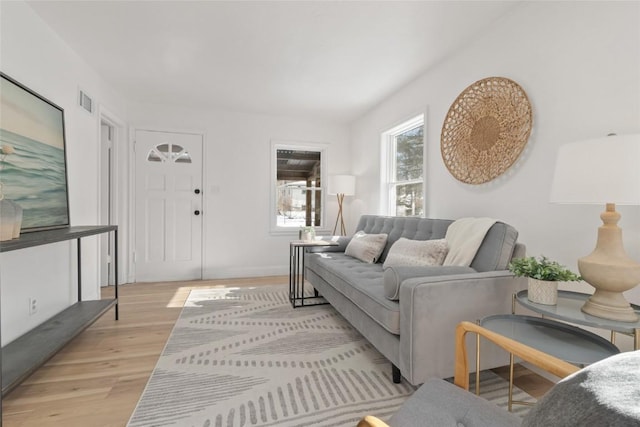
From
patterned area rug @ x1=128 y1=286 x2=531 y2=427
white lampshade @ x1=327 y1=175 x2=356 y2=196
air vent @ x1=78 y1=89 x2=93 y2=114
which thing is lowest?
patterned area rug @ x1=128 y1=286 x2=531 y2=427

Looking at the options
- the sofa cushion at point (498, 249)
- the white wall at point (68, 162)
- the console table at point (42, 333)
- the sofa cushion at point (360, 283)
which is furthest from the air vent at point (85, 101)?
the sofa cushion at point (498, 249)

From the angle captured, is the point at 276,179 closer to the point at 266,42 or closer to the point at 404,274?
the point at 266,42

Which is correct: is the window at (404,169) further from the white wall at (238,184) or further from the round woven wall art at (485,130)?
the white wall at (238,184)

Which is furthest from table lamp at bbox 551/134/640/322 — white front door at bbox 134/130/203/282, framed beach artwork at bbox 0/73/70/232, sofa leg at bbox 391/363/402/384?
white front door at bbox 134/130/203/282

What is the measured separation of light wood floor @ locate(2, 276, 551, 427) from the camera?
1.44 metres

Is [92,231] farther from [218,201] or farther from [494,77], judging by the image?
[494,77]

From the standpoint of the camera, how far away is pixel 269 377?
5.78ft

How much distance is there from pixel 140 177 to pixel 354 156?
3055mm

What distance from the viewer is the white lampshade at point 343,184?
170 inches

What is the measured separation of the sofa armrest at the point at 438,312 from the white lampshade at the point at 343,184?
2857 mm

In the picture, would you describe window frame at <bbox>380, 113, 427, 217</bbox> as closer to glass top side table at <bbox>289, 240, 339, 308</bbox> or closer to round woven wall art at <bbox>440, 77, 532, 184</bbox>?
glass top side table at <bbox>289, 240, 339, 308</bbox>

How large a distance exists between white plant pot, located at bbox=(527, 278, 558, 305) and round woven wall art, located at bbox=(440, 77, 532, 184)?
3.48 feet

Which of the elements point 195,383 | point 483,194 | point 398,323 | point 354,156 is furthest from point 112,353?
point 354,156

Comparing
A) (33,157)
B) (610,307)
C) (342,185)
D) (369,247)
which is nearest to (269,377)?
(369,247)
